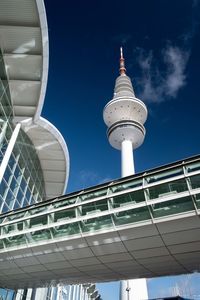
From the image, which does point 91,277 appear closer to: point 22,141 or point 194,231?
point 194,231

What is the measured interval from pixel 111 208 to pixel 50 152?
16.2m

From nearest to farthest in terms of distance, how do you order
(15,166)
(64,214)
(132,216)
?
(132,216) → (64,214) → (15,166)

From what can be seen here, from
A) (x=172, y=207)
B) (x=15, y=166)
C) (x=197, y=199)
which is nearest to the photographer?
(x=197, y=199)

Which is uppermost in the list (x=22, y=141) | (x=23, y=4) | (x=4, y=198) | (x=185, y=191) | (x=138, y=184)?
(x=23, y=4)

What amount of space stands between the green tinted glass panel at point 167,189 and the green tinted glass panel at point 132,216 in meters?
0.77

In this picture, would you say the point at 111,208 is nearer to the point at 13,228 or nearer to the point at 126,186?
the point at 126,186

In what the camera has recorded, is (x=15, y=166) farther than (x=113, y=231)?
Yes

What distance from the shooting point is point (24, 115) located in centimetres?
2455

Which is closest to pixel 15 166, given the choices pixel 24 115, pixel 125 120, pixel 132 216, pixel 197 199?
pixel 24 115

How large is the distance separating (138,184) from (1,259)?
8.88m

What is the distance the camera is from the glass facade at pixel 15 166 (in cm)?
2175

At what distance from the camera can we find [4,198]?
21.3 meters

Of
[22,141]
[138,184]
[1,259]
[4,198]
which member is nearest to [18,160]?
[22,141]

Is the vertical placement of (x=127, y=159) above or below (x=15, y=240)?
above
